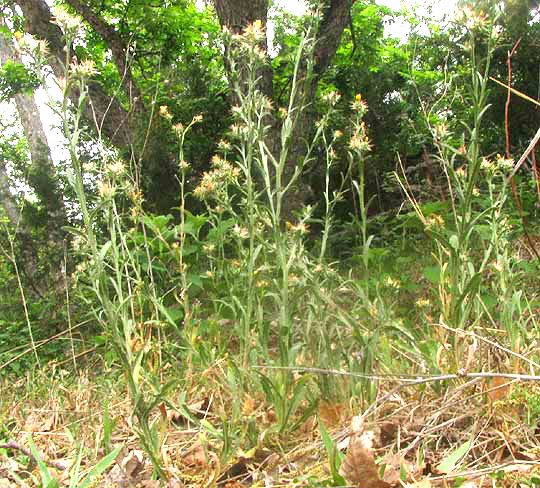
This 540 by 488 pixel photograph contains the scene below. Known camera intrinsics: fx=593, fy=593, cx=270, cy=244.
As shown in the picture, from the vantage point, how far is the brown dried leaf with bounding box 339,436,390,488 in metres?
1.29

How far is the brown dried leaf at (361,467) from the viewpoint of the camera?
50.6 inches

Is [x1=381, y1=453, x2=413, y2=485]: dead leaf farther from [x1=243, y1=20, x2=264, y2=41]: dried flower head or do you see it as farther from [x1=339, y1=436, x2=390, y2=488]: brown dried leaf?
[x1=243, y1=20, x2=264, y2=41]: dried flower head

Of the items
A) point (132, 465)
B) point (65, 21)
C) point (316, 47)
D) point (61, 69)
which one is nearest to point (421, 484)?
point (132, 465)

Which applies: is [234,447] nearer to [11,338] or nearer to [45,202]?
[11,338]

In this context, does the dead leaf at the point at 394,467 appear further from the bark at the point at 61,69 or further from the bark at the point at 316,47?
the bark at the point at 61,69

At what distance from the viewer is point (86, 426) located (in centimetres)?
215

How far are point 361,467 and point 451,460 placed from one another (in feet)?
0.79

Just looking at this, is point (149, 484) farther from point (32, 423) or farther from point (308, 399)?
point (32, 423)

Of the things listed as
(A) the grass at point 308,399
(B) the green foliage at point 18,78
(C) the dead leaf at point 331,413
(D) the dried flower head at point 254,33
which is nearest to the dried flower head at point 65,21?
(A) the grass at point 308,399

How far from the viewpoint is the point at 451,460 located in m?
1.38

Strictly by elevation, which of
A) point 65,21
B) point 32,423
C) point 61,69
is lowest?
point 32,423

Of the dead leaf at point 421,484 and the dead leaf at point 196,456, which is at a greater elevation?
the dead leaf at point 421,484

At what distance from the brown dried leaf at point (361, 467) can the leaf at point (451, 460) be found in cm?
16

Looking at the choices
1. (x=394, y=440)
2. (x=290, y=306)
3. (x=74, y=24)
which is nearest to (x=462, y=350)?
(x=394, y=440)
